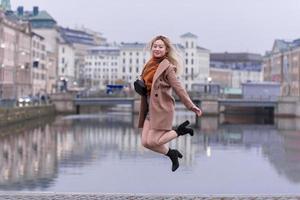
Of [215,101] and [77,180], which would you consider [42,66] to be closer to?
[215,101]

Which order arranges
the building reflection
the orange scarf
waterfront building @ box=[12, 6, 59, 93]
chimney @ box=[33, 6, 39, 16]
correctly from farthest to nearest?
chimney @ box=[33, 6, 39, 16], waterfront building @ box=[12, 6, 59, 93], the building reflection, the orange scarf

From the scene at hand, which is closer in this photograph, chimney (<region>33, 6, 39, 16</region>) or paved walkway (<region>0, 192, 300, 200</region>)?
paved walkway (<region>0, 192, 300, 200</region>)

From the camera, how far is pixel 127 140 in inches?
1948

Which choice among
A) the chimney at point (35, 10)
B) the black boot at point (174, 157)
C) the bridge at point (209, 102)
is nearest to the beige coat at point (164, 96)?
the black boot at point (174, 157)

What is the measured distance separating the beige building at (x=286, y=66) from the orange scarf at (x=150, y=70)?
111438mm

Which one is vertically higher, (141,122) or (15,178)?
(141,122)

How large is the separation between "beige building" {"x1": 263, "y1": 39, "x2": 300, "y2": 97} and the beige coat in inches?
4391

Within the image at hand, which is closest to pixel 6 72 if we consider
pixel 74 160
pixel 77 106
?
pixel 77 106

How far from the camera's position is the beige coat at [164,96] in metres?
9.80

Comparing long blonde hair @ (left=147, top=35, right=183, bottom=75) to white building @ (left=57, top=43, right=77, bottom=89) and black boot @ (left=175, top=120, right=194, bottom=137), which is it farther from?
white building @ (left=57, top=43, right=77, bottom=89)

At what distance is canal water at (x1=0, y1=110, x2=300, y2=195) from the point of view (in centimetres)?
2570

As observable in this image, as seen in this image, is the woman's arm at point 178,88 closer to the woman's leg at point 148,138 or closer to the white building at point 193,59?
the woman's leg at point 148,138

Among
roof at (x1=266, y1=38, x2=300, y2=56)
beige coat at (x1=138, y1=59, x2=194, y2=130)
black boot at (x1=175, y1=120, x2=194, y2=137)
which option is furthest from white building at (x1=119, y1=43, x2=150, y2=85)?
beige coat at (x1=138, y1=59, x2=194, y2=130)

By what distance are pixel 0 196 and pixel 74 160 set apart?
23.1 metres
